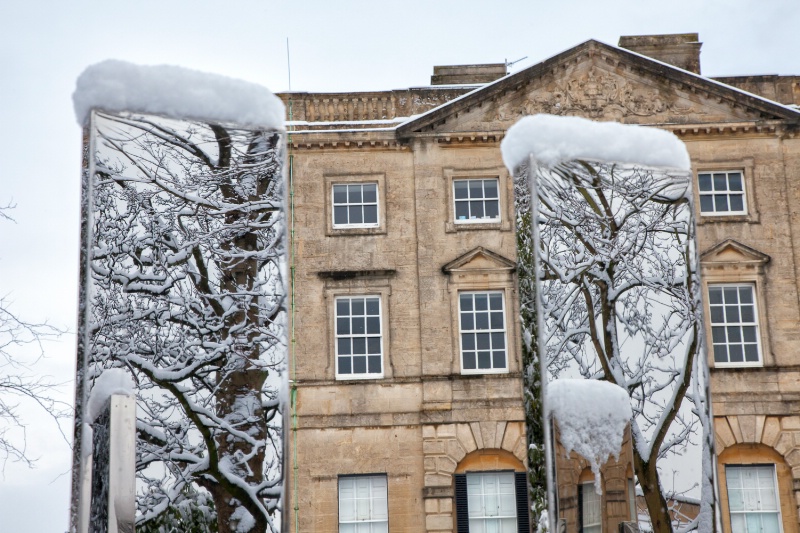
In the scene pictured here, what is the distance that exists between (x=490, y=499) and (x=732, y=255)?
20.7ft

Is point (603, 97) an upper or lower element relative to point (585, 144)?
upper

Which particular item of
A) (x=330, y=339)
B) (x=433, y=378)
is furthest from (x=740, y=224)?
(x=330, y=339)

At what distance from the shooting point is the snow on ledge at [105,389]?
185 inches

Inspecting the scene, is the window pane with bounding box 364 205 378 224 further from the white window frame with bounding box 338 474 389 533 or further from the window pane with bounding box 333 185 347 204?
the white window frame with bounding box 338 474 389 533

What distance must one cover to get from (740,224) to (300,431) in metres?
8.93

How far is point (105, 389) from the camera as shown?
4.72 meters

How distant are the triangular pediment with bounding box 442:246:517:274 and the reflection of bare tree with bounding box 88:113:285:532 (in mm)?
15345

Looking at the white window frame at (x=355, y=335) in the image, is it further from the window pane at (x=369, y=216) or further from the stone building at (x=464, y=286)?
the window pane at (x=369, y=216)

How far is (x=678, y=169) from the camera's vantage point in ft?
21.2

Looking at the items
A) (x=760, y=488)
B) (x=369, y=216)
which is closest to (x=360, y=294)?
(x=369, y=216)

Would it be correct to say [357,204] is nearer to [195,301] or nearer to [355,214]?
[355,214]

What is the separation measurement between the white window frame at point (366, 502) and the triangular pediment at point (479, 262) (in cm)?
395

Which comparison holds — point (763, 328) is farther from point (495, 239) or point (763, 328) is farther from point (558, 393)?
point (558, 393)

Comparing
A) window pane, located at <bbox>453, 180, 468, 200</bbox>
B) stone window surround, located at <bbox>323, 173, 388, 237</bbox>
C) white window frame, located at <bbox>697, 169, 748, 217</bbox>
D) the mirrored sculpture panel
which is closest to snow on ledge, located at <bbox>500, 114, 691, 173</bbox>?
the mirrored sculpture panel
